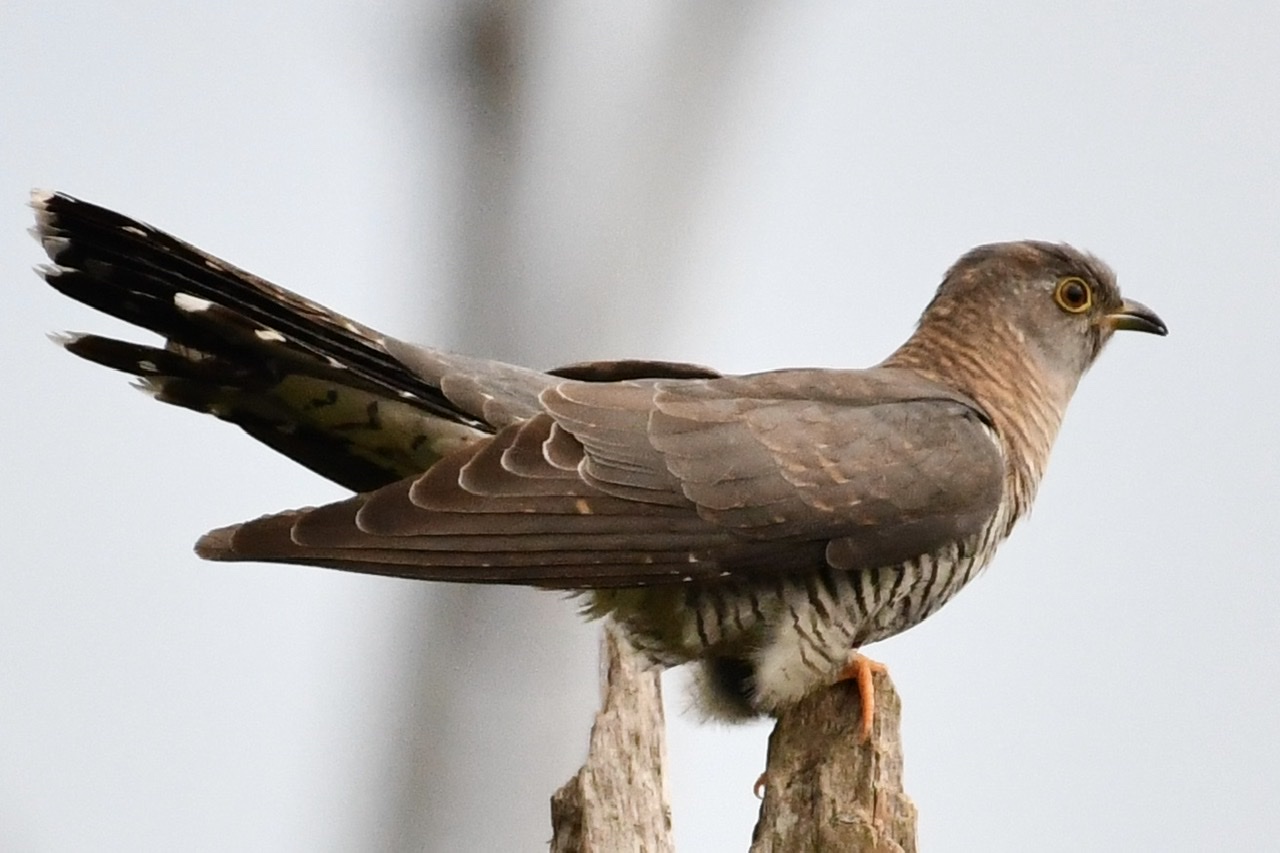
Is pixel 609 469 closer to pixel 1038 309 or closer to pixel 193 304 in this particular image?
pixel 193 304

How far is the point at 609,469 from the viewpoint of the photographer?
3.26 m

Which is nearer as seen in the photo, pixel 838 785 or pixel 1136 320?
pixel 838 785

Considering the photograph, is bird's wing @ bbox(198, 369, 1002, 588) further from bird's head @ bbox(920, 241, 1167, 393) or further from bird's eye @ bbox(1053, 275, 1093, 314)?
bird's eye @ bbox(1053, 275, 1093, 314)

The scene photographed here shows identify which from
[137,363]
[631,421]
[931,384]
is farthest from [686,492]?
[137,363]

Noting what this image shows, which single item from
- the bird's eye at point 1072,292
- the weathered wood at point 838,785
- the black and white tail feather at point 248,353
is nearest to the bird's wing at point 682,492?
the black and white tail feather at point 248,353

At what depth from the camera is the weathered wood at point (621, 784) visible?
291 centimetres

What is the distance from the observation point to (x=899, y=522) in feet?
11.1

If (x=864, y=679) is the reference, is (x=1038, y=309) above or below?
above

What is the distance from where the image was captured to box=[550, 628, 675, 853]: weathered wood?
2906mm

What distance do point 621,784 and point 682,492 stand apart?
0.60 m

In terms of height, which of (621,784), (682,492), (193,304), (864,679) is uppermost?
(193,304)

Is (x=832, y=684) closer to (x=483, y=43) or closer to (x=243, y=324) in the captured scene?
(x=243, y=324)

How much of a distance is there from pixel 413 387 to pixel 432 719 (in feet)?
4.10

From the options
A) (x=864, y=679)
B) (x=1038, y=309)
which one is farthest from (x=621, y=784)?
(x=1038, y=309)
